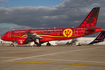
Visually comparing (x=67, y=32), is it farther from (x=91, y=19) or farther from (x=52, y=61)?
(x=52, y=61)

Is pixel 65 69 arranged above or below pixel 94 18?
below

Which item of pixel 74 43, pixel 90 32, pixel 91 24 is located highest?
pixel 91 24

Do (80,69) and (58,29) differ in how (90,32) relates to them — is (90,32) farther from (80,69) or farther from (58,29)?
(80,69)

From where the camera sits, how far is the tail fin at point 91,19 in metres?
34.6

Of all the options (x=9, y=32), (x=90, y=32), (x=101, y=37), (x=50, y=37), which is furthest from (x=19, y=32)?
(x=101, y=37)

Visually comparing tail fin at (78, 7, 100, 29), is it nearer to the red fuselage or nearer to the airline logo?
the red fuselage

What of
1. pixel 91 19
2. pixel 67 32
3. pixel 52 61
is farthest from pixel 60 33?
pixel 52 61

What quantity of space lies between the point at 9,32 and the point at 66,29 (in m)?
18.2

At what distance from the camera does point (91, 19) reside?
1382 inches

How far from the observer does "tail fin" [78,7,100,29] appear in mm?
34562

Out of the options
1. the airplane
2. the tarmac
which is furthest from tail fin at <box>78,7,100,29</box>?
the tarmac

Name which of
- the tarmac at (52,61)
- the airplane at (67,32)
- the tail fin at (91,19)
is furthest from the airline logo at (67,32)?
the tarmac at (52,61)

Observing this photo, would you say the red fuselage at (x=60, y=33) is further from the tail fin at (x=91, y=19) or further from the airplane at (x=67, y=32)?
the tail fin at (x=91, y=19)

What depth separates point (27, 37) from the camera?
120ft
